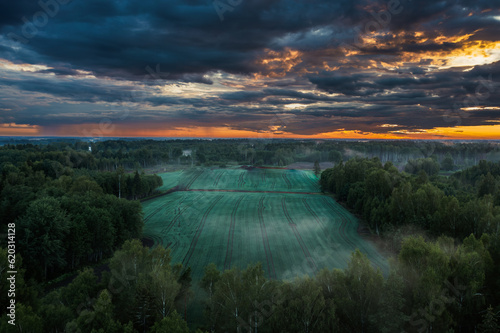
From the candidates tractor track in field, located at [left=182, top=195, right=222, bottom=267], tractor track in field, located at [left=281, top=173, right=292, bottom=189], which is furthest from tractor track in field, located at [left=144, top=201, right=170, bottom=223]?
tractor track in field, located at [left=281, top=173, right=292, bottom=189]

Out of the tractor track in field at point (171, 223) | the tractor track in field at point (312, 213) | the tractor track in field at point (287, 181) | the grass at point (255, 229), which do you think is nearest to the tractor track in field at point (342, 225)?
the grass at point (255, 229)

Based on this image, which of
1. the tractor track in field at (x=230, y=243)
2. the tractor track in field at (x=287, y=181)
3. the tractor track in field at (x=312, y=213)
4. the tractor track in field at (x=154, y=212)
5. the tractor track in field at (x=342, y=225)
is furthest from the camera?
the tractor track in field at (x=287, y=181)

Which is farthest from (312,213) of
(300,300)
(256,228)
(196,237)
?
(300,300)

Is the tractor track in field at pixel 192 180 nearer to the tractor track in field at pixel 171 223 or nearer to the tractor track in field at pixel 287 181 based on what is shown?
the tractor track in field at pixel 171 223

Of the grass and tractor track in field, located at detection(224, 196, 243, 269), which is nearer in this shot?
tractor track in field, located at detection(224, 196, 243, 269)

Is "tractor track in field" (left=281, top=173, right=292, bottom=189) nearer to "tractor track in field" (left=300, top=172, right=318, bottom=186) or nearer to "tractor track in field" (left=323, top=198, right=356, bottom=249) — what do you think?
"tractor track in field" (left=300, top=172, right=318, bottom=186)

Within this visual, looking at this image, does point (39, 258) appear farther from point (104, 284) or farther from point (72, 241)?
point (104, 284)

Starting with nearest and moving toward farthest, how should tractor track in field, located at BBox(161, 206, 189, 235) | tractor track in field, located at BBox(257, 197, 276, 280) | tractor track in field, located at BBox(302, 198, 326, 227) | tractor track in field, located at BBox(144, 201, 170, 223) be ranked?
tractor track in field, located at BBox(257, 197, 276, 280)
tractor track in field, located at BBox(161, 206, 189, 235)
tractor track in field, located at BBox(302, 198, 326, 227)
tractor track in field, located at BBox(144, 201, 170, 223)

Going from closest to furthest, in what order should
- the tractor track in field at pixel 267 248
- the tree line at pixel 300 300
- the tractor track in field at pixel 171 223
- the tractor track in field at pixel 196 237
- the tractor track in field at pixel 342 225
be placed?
the tree line at pixel 300 300, the tractor track in field at pixel 267 248, the tractor track in field at pixel 196 237, the tractor track in field at pixel 342 225, the tractor track in field at pixel 171 223

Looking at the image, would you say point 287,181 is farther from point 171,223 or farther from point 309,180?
point 171,223
